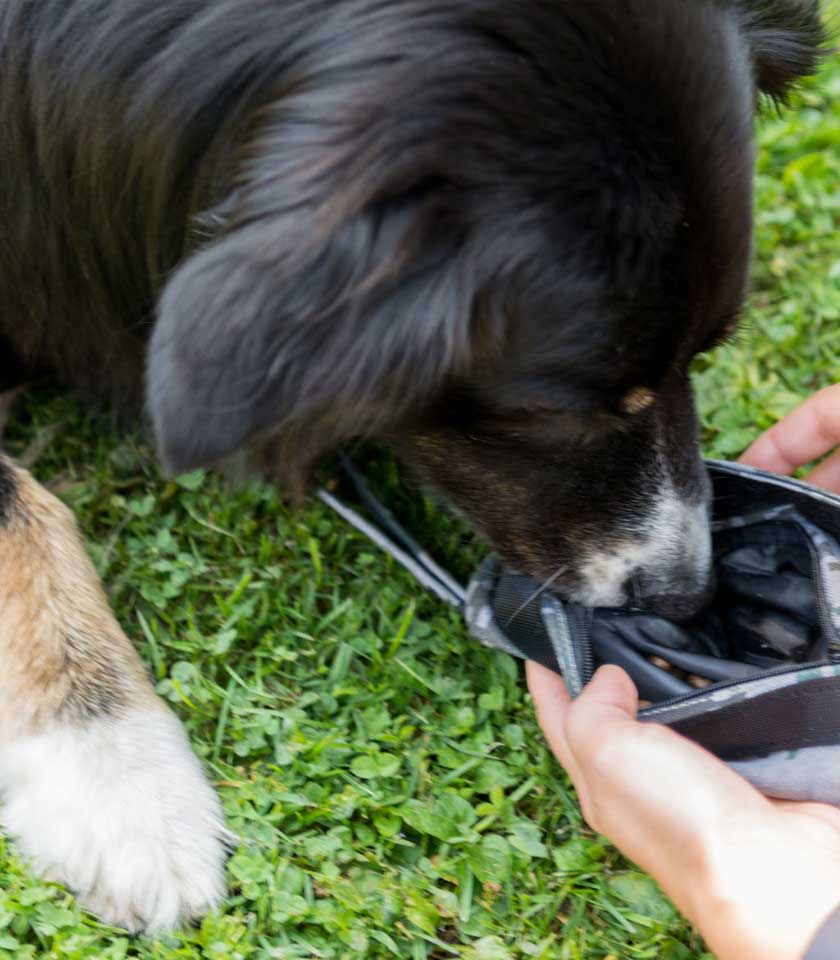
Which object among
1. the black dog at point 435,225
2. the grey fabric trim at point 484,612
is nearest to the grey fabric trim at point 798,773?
the black dog at point 435,225

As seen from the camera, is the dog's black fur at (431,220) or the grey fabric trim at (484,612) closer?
the dog's black fur at (431,220)

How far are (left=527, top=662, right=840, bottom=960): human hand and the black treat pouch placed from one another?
0.31 ft

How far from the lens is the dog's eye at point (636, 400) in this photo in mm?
1999

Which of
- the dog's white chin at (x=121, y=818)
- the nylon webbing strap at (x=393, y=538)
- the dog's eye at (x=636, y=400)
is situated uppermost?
the dog's eye at (x=636, y=400)

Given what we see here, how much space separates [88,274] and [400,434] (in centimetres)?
74

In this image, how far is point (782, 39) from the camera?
2.38m

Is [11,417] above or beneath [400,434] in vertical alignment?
beneath

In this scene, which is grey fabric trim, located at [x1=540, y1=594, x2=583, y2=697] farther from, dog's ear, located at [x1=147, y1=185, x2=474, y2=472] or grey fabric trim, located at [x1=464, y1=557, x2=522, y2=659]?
dog's ear, located at [x1=147, y1=185, x2=474, y2=472]

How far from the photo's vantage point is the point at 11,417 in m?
2.90

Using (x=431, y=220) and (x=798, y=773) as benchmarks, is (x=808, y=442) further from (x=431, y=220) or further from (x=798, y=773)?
(x=431, y=220)

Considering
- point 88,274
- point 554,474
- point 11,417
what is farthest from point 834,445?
point 11,417

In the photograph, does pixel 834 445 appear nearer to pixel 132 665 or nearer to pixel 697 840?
pixel 697 840

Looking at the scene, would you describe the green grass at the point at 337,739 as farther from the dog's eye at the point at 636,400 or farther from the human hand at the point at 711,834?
the dog's eye at the point at 636,400

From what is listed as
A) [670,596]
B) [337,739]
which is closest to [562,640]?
[670,596]
